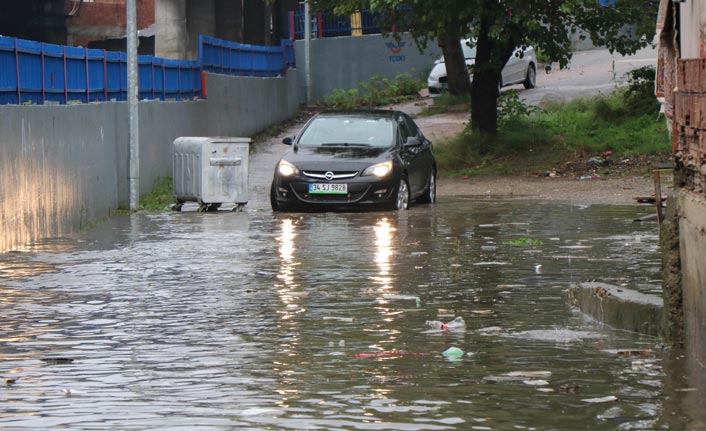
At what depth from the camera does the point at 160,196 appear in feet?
74.8

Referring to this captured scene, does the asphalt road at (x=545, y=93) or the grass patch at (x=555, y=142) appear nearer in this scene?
the grass patch at (x=555, y=142)

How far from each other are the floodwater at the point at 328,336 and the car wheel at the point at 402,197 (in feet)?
11.0

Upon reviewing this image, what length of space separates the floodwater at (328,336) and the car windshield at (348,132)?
14.0 ft

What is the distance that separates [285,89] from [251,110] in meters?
5.05

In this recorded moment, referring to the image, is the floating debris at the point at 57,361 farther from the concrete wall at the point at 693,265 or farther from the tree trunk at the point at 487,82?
the tree trunk at the point at 487,82

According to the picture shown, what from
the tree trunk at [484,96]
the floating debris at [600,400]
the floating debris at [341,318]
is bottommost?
the floating debris at [600,400]

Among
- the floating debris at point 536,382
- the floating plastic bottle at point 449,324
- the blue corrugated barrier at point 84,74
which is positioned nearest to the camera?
the floating debris at point 536,382

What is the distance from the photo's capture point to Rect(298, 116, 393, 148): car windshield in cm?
2000

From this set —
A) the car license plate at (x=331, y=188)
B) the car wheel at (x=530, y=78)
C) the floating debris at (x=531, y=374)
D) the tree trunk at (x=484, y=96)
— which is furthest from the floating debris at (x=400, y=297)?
the car wheel at (x=530, y=78)

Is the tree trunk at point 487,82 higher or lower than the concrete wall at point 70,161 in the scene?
higher

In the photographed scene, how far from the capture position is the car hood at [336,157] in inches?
749

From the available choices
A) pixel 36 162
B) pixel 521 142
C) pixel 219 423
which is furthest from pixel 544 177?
pixel 219 423

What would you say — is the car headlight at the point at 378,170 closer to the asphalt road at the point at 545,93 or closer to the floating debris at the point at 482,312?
the asphalt road at the point at 545,93

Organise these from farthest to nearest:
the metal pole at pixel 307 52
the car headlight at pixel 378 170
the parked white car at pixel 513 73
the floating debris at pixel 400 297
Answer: the metal pole at pixel 307 52, the parked white car at pixel 513 73, the car headlight at pixel 378 170, the floating debris at pixel 400 297
